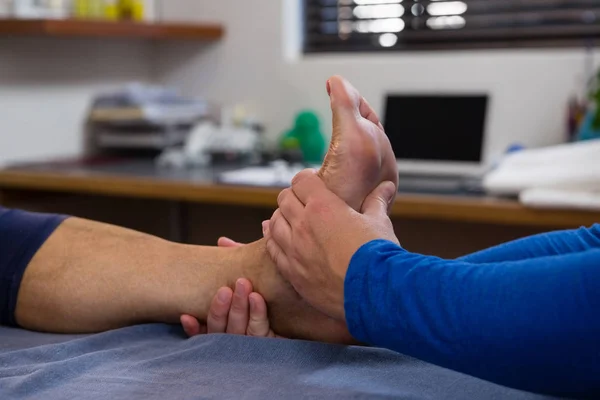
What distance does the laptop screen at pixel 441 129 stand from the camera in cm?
227

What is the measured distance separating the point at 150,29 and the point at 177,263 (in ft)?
5.15

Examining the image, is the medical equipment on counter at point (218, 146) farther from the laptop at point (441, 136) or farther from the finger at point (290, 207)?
the finger at point (290, 207)

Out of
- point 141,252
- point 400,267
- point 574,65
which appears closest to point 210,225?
point 574,65

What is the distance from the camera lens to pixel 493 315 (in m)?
0.75

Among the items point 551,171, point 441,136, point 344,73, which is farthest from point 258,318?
point 344,73

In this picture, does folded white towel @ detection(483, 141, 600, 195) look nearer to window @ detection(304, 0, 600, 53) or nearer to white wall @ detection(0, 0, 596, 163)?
white wall @ detection(0, 0, 596, 163)

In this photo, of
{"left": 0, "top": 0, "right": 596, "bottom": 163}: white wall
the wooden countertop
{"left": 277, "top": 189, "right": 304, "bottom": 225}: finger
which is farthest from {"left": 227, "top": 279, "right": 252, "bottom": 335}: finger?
{"left": 0, "top": 0, "right": 596, "bottom": 163}: white wall

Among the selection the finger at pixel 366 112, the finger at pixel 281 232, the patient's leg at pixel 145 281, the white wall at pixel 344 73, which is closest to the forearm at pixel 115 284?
the patient's leg at pixel 145 281

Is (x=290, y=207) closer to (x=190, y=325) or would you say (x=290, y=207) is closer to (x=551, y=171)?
(x=190, y=325)

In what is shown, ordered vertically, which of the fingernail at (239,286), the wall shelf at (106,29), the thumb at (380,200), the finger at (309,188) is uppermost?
the wall shelf at (106,29)

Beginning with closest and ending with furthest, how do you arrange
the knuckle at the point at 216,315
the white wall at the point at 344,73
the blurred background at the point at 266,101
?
the knuckle at the point at 216,315 < the blurred background at the point at 266,101 < the white wall at the point at 344,73

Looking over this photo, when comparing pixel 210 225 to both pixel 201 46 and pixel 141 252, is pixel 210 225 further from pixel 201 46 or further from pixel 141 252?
pixel 141 252

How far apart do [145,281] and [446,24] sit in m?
1.71

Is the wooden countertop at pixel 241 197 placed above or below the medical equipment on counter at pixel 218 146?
below
